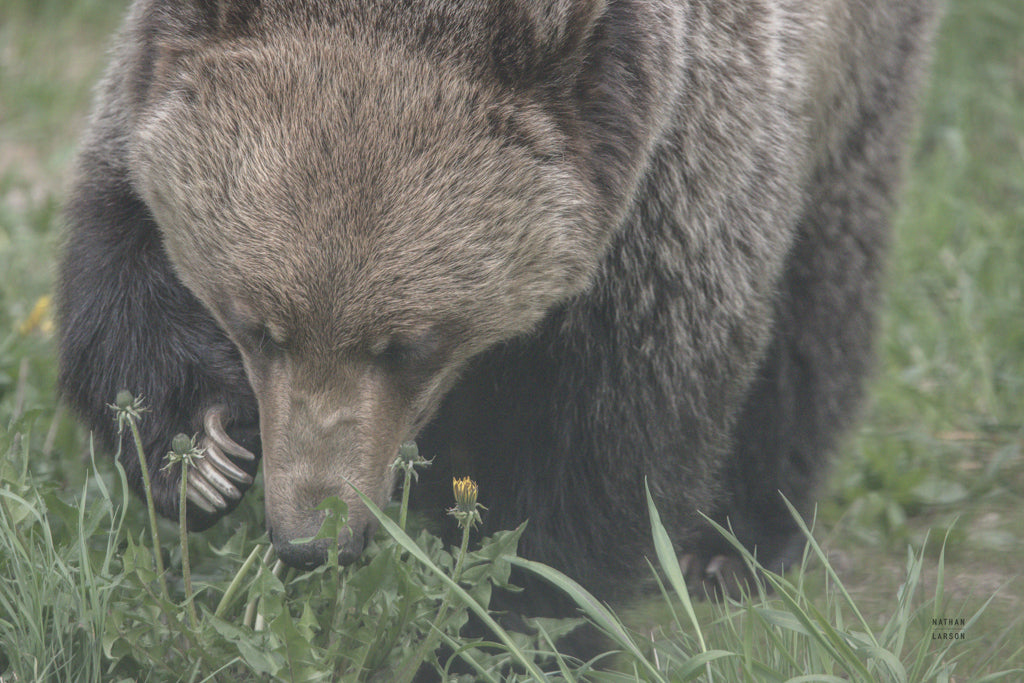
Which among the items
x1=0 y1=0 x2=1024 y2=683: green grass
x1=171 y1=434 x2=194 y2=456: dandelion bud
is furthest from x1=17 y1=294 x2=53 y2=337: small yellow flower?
x1=171 y1=434 x2=194 y2=456: dandelion bud

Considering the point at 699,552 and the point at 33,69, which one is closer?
the point at 699,552

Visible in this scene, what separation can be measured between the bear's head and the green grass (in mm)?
282

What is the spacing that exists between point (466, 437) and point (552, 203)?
931 mm

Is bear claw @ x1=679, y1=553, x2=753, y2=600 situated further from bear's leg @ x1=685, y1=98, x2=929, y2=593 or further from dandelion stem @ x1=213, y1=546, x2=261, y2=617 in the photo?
dandelion stem @ x1=213, y1=546, x2=261, y2=617

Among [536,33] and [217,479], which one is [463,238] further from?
[217,479]

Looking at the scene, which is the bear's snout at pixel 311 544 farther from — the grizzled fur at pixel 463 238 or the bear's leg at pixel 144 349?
the bear's leg at pixel 144 349

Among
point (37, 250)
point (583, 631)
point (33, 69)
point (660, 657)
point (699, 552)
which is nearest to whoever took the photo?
point (660, 657)

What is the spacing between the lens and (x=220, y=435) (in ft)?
11.3

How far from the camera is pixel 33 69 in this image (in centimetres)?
747

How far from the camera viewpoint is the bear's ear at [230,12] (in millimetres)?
3051

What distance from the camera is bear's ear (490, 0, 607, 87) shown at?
3.01 meters

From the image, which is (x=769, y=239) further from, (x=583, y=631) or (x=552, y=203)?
(x=583, y=631)

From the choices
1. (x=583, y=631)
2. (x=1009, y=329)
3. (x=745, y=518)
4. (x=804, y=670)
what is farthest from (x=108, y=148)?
(x=1009, y=329)

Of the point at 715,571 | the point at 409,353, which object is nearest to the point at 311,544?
the point at 409,353
